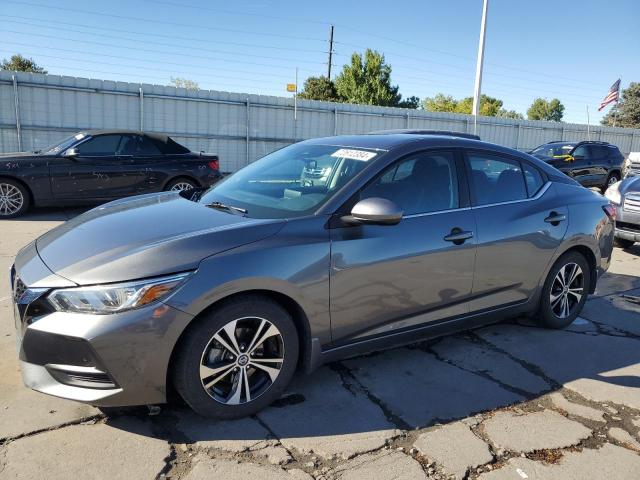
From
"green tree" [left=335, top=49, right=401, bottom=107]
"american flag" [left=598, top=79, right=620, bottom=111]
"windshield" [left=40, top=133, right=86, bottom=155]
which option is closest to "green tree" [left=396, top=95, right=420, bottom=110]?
"green tree" [left=335, top=49, right=401, bottom=107]

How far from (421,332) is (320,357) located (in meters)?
0.82

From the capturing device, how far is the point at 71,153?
905 centimetres

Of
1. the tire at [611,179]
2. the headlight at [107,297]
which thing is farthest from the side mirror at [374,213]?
the tire at [611,179]

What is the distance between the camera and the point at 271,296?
9.57ft

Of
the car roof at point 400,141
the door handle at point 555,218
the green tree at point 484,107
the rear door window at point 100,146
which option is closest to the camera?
the car roof at point 400,141

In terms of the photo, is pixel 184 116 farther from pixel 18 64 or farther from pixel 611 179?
pixel 18 64

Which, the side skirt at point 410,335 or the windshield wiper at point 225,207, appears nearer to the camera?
the side skirt at point 410,335


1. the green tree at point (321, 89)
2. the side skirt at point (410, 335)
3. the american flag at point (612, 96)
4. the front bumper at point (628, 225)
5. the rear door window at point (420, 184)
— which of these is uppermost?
the green tree at point (321, 89)

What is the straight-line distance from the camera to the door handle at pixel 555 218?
4.23 m

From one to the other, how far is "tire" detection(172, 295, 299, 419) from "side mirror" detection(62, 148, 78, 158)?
7525 mm

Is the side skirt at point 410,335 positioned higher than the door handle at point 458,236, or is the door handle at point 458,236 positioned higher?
the door handle at point 458,236

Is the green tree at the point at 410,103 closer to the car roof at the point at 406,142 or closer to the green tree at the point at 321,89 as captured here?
the green tree at the point at 321,89

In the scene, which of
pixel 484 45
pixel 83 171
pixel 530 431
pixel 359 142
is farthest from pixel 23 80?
pixel 484 45

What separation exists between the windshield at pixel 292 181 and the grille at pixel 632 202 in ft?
19.1
